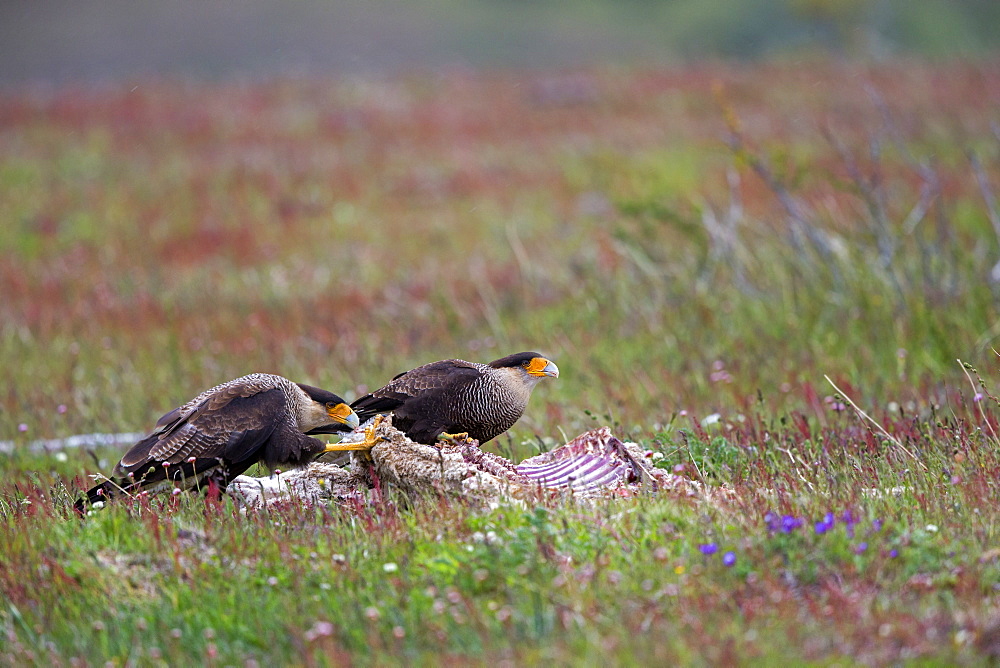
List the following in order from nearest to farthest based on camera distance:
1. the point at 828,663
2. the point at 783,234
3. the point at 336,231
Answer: the point at 828,663 → the point at 783,234 → the point at 336,231

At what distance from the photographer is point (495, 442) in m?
6.26

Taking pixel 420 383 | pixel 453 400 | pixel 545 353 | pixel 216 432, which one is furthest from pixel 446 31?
pixel 216 432

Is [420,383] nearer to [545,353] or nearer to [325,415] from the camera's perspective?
[325,415]

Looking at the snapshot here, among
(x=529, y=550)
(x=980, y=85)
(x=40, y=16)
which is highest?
(x=40, y=16)

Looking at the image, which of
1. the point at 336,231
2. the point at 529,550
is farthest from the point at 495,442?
the point at 336,231

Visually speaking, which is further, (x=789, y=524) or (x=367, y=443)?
(x=367, y=443)

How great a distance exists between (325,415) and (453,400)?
790 mm

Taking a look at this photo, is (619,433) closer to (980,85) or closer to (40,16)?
(980,85)

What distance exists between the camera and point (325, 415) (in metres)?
5.64

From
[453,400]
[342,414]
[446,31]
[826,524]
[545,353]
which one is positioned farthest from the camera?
[446,31]

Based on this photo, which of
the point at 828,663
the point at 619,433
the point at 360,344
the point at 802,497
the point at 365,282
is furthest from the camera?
the point at 365,282

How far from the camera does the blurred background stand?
3772 centimetres

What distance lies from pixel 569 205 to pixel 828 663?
534 inches

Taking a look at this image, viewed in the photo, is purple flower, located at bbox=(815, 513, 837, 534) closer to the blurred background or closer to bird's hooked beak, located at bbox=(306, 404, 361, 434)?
bird's hooked beak, located at bbox=(306, 404, 361, 434)
